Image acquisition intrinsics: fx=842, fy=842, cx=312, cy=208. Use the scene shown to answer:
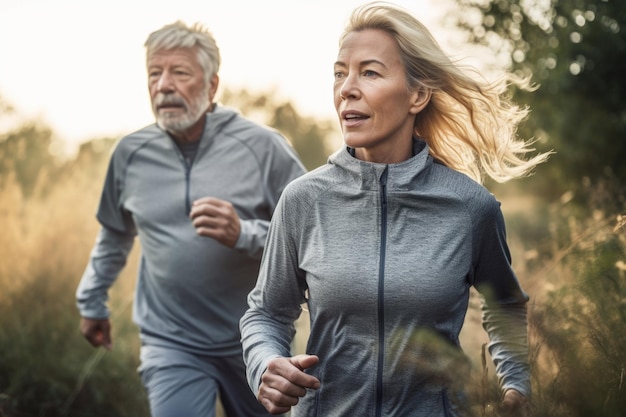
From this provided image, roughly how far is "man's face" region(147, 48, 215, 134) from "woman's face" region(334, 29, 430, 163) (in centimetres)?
182

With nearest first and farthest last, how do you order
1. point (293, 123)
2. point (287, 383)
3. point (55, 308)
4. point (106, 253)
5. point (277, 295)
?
point (287, 383)
point (277, 295)
point (106, 253)
point (55, 308)
point (293, 123)

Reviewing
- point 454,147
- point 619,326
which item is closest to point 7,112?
point 454,147

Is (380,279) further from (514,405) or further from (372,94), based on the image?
(514,405)

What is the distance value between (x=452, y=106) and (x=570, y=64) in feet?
28.4

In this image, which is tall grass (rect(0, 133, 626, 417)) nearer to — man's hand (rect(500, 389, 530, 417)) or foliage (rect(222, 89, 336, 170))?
man's hand (rect(500, 389, 530, 417))

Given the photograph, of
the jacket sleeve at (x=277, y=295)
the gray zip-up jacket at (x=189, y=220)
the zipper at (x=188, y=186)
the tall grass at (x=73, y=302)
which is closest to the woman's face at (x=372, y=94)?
the jacket sleeve at (x=277, y=295)

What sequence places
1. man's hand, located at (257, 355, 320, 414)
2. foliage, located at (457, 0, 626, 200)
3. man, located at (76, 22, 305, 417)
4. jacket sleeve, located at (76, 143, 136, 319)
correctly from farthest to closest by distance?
foliage, located at (457, 0, 626, 200), jacket sleeve, located at (76, 143, 136, 319), man, located at (76, 22, 305, 417), man's hand, located at (257, 355, 320, 414)

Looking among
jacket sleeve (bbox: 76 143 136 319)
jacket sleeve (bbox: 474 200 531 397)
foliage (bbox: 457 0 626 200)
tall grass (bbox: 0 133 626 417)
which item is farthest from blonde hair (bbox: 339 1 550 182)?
foliage (bbox: 457 0 626 200)

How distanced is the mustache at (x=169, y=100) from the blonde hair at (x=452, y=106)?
70.7 inches

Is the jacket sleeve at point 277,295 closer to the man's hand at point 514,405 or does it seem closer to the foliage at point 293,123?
the man's hand at point 514,405

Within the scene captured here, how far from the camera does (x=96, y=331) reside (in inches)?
209

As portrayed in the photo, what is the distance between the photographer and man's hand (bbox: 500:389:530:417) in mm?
2018

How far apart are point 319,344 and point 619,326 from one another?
1.02 meters

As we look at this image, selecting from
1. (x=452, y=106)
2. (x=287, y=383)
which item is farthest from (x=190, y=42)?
(x=287, y=383)
